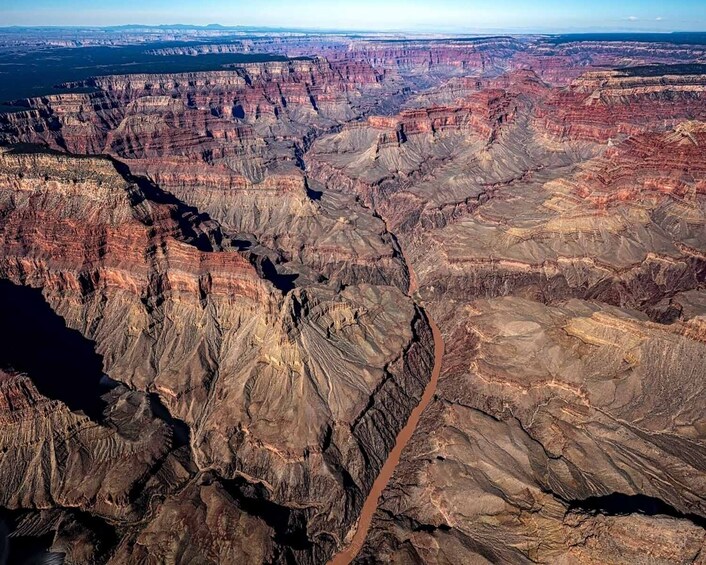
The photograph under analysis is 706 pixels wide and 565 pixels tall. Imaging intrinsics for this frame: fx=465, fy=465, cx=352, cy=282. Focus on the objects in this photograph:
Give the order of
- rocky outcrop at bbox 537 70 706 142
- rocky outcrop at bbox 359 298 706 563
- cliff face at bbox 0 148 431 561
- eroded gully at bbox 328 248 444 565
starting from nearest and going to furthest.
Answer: rocky outcrop at bbox 359 298 706 563 → eroded gully at bbox 328 248 444 565 → cliff face at bbox 0 148 431 561 → rocky outcrop at bbox 537 70 706 142

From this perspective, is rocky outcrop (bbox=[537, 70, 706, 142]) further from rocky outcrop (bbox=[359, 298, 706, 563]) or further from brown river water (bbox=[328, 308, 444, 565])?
brown river water (bbox=[328, 308, 444, 565])

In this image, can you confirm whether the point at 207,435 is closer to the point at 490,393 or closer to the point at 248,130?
the point at 490,393

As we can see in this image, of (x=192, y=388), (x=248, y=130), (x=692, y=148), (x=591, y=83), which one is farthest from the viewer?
(x=591, y=83)

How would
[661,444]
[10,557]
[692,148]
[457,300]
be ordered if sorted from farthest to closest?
[692,148]
[457,300]
[661,444]
[10,557]

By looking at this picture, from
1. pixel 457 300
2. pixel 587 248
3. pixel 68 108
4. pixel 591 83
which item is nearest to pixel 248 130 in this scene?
pixel 68 108

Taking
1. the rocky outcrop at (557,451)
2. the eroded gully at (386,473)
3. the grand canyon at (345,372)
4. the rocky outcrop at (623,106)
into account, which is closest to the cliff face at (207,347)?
the grand canyon at (345,372)

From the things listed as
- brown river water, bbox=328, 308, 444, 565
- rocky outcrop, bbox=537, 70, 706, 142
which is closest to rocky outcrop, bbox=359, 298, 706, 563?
brown river water, bbox=328, 308, 444, 565
